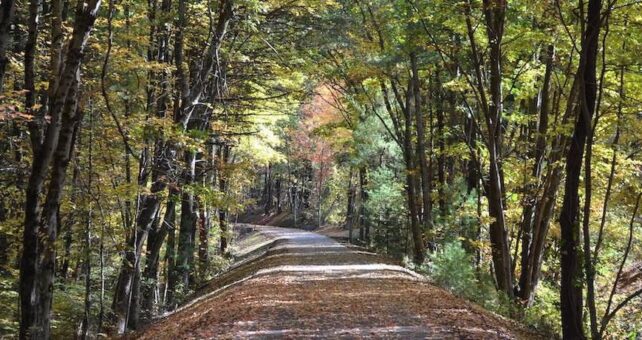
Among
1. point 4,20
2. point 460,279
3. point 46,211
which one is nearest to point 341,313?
point 46,211

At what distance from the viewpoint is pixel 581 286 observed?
8312mm

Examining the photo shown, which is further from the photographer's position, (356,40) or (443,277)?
(356,40)

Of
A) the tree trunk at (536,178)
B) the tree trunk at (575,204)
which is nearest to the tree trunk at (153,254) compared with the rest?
the tree trunk at (575,204)

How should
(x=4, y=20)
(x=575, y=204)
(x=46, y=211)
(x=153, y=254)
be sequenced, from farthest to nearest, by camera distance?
1. (x=153, y=254)
2. (x=46, y=211)
3. (x=575, y=204)
4. (x=4, y=20)

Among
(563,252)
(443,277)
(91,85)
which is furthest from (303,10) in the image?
(563,252)

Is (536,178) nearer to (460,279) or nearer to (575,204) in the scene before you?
(460,279)

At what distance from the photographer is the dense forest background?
8633 millimetres

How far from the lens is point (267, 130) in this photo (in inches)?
878

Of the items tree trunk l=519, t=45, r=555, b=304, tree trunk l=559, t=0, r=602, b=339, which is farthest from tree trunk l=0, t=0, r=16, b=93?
tree trunk l=519, t=45, r=555, b=304

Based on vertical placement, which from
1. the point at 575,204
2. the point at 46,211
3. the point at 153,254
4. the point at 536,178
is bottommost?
the point at 153,254

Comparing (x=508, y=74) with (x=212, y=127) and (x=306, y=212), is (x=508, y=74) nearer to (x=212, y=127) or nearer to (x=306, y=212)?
(x=212, y=127)

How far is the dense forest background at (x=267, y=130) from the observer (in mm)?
8633

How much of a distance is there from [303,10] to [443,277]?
26.3 ft

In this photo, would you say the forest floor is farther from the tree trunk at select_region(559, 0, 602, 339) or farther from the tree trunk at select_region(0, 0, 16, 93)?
the tree trunk at select_region(0, 0, 16, 93)
